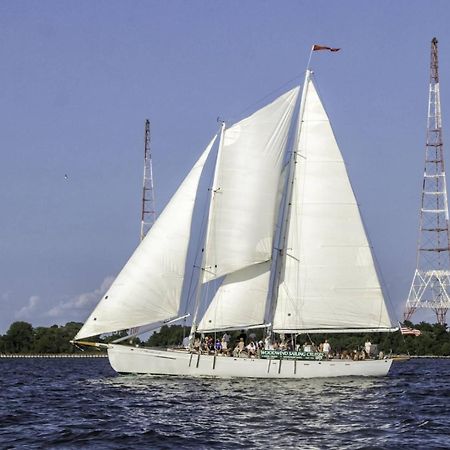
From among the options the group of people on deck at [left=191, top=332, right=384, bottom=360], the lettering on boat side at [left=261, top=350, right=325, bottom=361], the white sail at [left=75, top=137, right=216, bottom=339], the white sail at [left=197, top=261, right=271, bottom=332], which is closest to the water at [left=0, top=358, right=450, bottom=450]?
the lettering on boat side at [left=261, top=350, right=325, bottom=361]

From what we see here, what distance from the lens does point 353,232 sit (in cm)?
7106

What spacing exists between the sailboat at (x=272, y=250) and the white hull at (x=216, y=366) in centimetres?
7

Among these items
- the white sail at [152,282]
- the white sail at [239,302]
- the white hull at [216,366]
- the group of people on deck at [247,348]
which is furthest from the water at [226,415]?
the white sail at [239,302]

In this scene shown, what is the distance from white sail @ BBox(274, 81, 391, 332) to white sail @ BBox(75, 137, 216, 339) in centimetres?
864

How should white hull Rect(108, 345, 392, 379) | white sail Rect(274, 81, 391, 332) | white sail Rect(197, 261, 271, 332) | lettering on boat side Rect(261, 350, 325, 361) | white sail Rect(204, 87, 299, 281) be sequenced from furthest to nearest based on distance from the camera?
white sail Rect(197, 261, 271, 332) → white sail Rect(274, 81, 391, 332) → white sail Rect(204, 87, 299, 281) → lettering on boat side Rect(261, 350, 325, 361) → white hull Rect(108, 345, 392, 379)

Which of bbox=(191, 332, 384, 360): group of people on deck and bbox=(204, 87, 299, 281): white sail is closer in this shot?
bbox=(204, 87, 299, 281): white sail

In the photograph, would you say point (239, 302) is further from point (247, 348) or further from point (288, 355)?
point (288, 355)

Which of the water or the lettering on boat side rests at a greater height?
the lettering on boat side

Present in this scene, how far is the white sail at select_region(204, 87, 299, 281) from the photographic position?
230ft

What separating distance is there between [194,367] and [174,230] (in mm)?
9549

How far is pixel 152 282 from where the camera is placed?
220ft

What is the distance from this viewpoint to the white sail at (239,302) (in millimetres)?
71250

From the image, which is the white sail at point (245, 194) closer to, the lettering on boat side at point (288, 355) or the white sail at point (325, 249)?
the white sail at point (325, 249)

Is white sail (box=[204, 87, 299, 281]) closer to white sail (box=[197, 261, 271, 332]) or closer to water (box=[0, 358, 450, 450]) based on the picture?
white sail (box=[197, 261, 271, 332])
